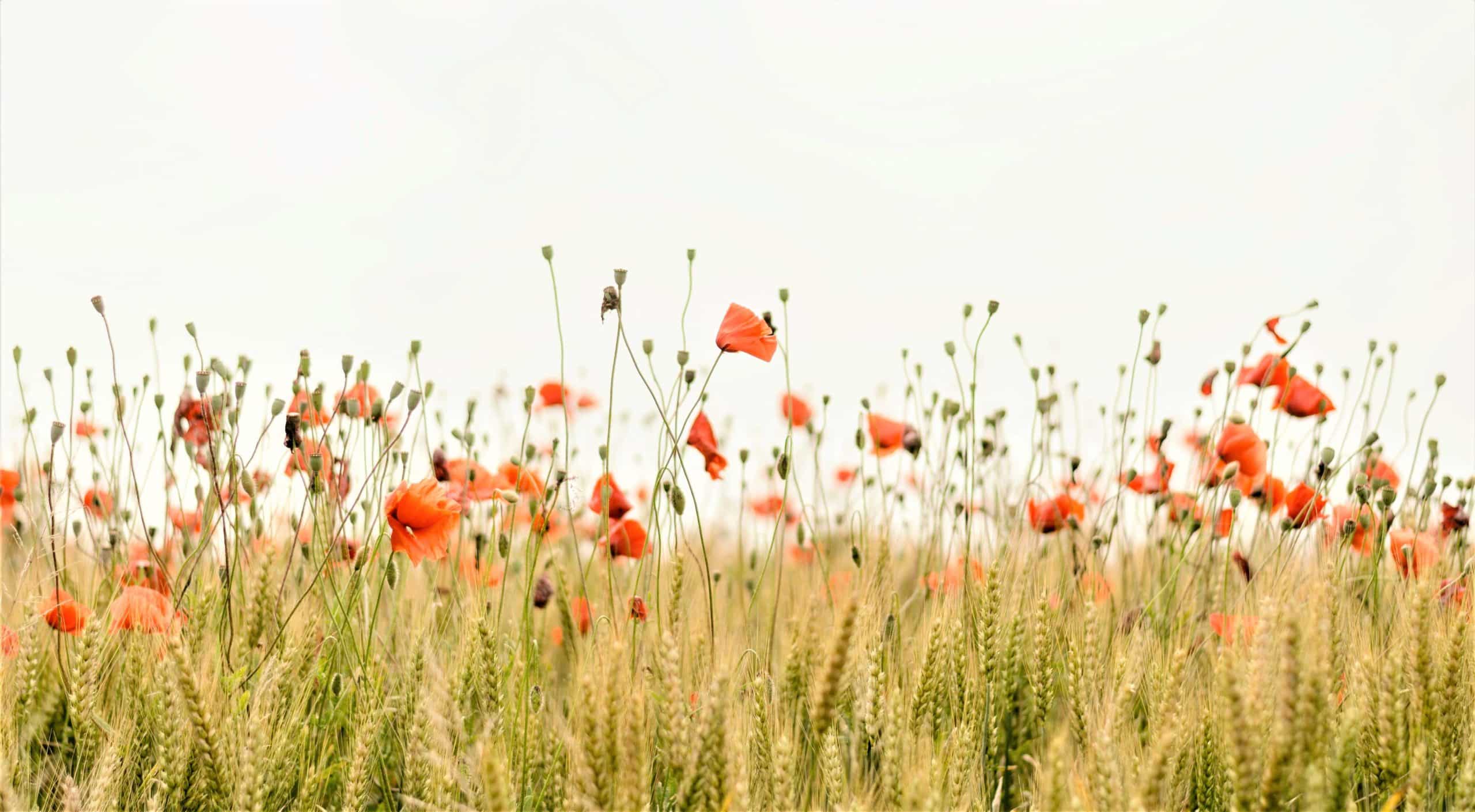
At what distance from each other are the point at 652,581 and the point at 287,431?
1105 mm

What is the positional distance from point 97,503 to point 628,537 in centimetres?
167

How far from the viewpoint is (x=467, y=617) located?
2.37 meters

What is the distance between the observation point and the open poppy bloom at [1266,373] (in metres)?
3.11

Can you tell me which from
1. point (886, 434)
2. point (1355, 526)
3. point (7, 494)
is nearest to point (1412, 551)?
point (1355, 526)

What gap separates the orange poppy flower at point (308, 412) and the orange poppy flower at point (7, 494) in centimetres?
130

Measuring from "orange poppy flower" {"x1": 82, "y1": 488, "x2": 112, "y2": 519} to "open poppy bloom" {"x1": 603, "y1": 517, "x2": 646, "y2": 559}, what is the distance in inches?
61.5

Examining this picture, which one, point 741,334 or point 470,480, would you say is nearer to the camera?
point 741,334

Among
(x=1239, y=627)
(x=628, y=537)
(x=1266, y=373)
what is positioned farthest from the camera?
(x=1266, y=373)

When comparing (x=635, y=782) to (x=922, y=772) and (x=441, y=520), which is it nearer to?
(x=922, y=772)

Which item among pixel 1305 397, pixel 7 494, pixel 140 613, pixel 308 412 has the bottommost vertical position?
pixel 7 494

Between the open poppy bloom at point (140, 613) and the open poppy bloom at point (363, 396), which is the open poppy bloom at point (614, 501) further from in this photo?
the open poppy bloom at point (140, 613)

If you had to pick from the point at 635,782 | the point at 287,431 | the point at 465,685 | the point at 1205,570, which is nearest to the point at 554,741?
the point at 465,685

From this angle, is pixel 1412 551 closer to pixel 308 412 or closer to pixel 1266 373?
pixel 1266 373

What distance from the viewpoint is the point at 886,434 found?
11.9 feet
